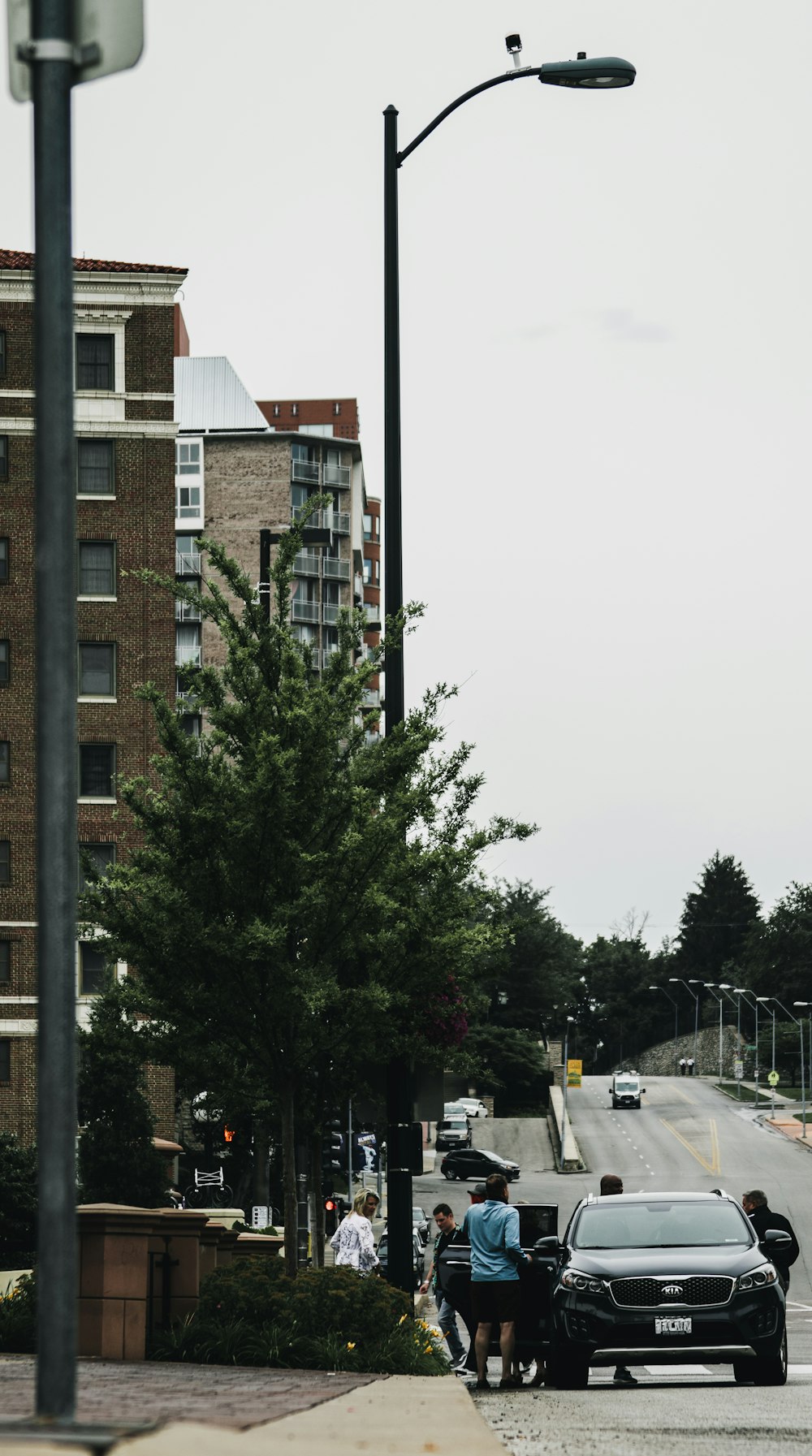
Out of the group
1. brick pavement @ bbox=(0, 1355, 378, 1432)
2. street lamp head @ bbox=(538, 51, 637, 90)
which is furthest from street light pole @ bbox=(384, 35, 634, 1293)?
brick pavement @ bbox=(0, 1355, 378, 1432)

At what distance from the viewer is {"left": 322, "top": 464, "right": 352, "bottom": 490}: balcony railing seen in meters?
111

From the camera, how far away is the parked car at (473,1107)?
107875mm

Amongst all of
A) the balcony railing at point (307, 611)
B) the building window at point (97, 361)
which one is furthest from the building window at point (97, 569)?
the balcony railing at point (307, 611)

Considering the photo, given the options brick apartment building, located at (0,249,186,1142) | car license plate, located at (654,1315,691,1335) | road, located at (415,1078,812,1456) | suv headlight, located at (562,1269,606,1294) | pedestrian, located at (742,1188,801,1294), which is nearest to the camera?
road, located at (415,1078,812,1456)

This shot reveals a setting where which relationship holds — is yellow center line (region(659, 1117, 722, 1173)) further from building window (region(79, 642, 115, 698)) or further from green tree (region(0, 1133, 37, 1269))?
green tree (region(0, 1133, 37, 1269))

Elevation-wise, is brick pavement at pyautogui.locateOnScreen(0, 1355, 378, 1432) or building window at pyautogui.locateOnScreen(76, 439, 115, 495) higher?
building window at pyautogui.locateOnScreen(76, 439, 115, 495)

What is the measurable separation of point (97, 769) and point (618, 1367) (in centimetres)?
3881

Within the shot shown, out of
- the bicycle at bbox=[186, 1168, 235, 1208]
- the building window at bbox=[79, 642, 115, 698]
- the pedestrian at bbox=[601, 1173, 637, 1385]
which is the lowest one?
the bicycle at bbox=[186, 1168, 235, 1208]

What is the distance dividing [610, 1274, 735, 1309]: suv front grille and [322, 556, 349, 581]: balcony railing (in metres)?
95.9

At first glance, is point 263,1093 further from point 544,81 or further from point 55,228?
point 55,228

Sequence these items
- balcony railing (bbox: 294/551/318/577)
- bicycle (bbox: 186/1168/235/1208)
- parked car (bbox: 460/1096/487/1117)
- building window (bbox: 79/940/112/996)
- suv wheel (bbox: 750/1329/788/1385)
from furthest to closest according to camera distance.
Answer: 1. balcony railing (bbox: 294/551/318/577)
2. parked car (bbox: 460/1096/487/1117)
3. bicycle (bbox: 186/1168/235/1208)
4. building window (bbox: 79/940/112/996)
5. suv wheel (bbox: 750/1329/788/1385)

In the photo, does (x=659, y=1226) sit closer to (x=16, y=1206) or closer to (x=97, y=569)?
(x=16, y=1206)

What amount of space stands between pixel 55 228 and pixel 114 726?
49634 mm

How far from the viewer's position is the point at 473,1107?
108 m
